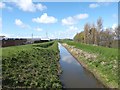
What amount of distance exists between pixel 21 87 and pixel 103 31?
53.5 metres

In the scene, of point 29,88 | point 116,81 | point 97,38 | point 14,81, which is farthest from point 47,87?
point 97,38

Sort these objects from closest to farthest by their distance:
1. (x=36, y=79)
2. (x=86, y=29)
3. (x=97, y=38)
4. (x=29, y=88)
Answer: (x=29, y=88)
(x=36, y=79)
(x=97, y=38)
(x=86, y=29)

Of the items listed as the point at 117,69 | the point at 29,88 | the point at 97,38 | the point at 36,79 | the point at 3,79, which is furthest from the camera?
the point at 97,38

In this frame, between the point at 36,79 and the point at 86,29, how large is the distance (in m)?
68.5

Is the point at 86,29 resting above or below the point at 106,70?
above

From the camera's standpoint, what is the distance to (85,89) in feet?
52.4

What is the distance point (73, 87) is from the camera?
1655 cm

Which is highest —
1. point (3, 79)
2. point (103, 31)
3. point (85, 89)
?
point (103, 31)

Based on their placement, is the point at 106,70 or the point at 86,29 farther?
the point at 86,29

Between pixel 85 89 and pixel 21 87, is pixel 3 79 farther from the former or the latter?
pixel 85 89

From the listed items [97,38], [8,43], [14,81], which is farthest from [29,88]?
[97,38]

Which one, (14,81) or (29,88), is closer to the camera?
(29,88)

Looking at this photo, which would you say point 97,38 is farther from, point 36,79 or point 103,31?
point 36,79

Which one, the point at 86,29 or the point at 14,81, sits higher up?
the point at 86,29
